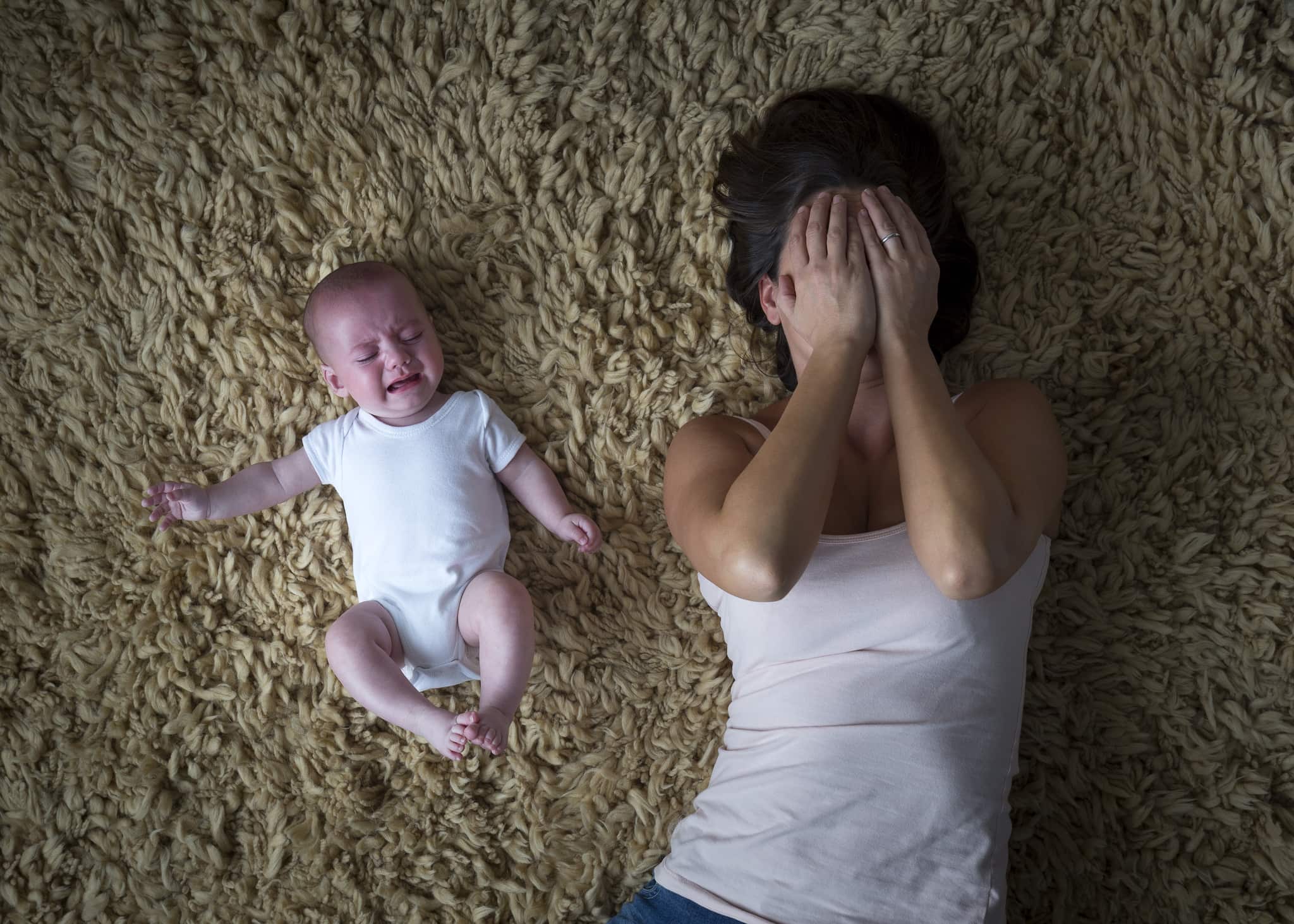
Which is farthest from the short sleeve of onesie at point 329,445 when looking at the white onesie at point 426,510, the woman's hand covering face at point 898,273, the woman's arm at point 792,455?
the woman's hand covering face at point 898,273

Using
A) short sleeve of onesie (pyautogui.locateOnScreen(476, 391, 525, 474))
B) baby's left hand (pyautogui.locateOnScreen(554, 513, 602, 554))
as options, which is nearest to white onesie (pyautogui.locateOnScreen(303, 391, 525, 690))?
short sleeve of onesie (pyautogui.locateOnScreen(476, 391, 525, 474))

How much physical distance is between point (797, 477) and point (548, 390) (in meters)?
0.65

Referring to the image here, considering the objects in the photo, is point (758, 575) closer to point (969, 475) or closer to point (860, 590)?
point (860, 590)

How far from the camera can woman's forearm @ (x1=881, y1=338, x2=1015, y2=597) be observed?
125 centimetres

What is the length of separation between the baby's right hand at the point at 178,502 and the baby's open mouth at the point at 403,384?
1.28ft

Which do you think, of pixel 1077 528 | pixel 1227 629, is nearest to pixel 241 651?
pixel 1077 528

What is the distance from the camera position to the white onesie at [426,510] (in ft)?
5.35

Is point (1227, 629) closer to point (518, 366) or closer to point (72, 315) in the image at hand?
point (518, 366)

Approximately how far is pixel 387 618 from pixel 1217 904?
60.5 inches

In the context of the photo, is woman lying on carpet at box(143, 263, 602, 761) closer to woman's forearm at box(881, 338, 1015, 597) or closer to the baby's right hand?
the baby's right hand

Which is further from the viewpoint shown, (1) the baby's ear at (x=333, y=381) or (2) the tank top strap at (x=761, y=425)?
(1) the baby's ear at (x=333, y=381)

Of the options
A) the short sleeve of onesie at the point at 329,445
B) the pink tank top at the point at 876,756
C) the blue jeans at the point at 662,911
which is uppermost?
the short sleeve of onesie at the point at 329,445

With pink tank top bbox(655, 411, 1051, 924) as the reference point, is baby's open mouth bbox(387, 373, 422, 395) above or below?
above

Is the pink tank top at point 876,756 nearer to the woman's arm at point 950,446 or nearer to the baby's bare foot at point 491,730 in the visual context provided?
the woman's arm at point 950,446
